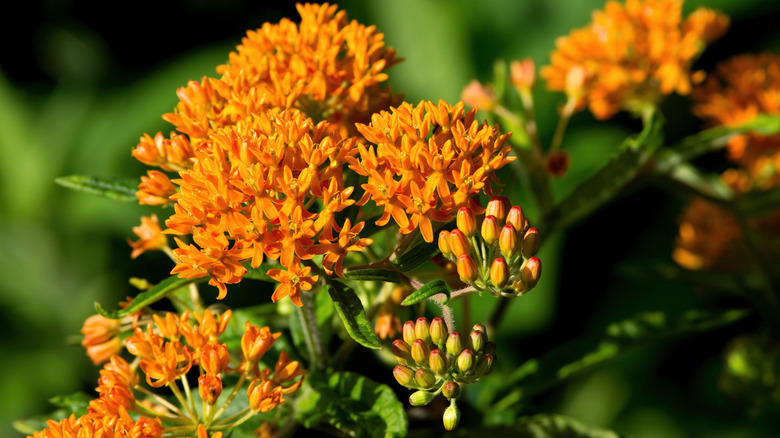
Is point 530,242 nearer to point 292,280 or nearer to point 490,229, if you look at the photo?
point 490,229

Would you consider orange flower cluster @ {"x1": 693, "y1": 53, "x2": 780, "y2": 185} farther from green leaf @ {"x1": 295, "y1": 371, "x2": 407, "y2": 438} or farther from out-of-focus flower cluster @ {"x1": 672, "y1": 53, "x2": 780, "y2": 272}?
green leaf @ {"x1": 295, "y1": 371, "x2": 407, "y2": 438}

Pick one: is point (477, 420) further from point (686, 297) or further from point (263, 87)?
point (686, 297)

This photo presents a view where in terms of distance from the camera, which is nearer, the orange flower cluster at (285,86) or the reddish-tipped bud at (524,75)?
the orange flower cluster at (285,86)

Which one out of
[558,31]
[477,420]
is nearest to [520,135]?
[477,420]

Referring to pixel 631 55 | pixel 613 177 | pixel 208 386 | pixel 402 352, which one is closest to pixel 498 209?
pixel 402 352

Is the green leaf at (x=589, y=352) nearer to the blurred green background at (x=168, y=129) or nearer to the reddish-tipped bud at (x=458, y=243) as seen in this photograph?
the reddish-tipped bud at (x=458, y=243)

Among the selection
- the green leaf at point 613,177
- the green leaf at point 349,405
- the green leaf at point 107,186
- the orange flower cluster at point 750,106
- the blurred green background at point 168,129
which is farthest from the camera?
the blurred green background at point 168,129

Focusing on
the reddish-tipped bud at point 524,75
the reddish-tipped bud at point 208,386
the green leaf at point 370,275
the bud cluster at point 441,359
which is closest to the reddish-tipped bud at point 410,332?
the bud cluster at point 441,359
